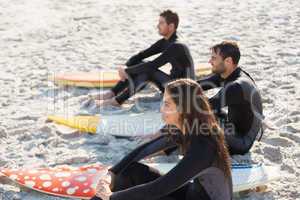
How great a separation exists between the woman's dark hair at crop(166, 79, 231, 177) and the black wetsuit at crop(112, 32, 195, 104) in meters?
2.30

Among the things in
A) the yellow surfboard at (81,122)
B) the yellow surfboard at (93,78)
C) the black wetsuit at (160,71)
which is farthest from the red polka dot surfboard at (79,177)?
the yellow surfboard at (93,78)

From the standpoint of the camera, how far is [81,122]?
5.07 m

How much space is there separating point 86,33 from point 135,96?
2.41 meters

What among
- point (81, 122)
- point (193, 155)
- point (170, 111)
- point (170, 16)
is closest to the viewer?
point (193, 155)

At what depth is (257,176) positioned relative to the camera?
3955mm

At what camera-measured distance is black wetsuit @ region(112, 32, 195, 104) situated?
516cm

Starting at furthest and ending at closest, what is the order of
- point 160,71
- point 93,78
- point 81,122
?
point 93,78, point 160,71, point 81,122

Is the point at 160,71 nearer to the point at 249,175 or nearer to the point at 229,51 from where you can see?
the point at 229,51

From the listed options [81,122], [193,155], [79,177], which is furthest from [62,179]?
[193,155]

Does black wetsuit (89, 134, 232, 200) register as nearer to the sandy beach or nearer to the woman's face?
the woman's face

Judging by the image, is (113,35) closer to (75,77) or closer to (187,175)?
(75,77)

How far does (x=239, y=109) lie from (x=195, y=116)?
146 centimetres

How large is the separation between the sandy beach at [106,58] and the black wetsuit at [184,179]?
0.79 meters

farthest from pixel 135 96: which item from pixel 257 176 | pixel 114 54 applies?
pixel 257 176
